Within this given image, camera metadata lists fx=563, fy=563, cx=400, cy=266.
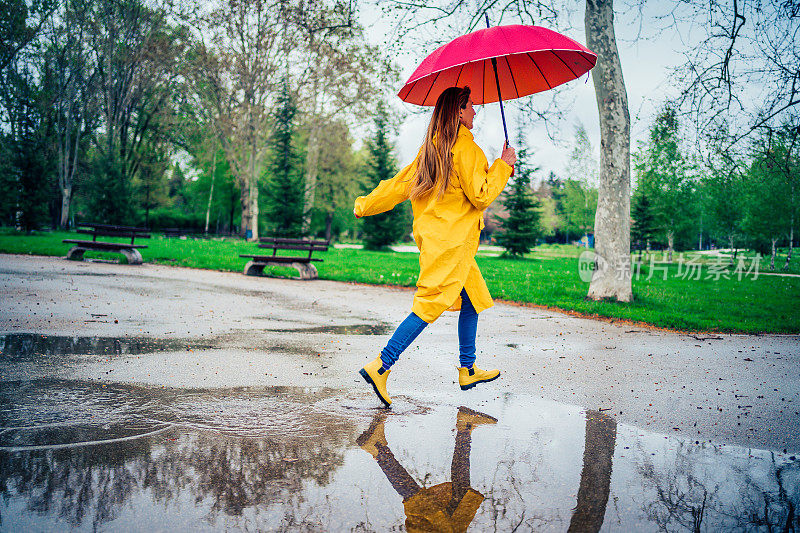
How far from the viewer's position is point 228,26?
103ft

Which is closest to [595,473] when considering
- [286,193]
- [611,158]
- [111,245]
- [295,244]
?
[611,158]

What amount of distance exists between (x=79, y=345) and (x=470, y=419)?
12.7ft

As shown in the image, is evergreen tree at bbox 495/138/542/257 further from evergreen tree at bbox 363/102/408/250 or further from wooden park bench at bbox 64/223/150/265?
wooden park bench at bbox 64/223/150/265

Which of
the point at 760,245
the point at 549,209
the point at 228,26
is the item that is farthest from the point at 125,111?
the point at 549,209

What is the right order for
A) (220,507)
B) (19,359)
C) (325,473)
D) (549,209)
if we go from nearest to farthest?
(220,507), (325,473), (19,359), (549,209)

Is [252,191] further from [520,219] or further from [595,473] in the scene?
[595,473]

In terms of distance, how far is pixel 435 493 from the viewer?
8.54ft

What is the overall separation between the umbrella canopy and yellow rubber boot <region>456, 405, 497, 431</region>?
95.6 inches

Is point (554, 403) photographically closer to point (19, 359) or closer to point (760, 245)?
point (19, 359)

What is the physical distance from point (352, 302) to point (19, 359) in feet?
19.3

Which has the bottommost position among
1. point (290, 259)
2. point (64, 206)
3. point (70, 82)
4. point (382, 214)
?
point (290, 259)

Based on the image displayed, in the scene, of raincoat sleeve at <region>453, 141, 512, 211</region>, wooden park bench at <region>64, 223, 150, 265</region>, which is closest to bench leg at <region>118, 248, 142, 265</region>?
wooden park bench at <region>64, 223, 150, 265</region>

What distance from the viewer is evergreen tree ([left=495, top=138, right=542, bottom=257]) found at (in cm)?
3206

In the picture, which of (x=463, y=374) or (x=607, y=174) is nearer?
(x=463, y=374)
